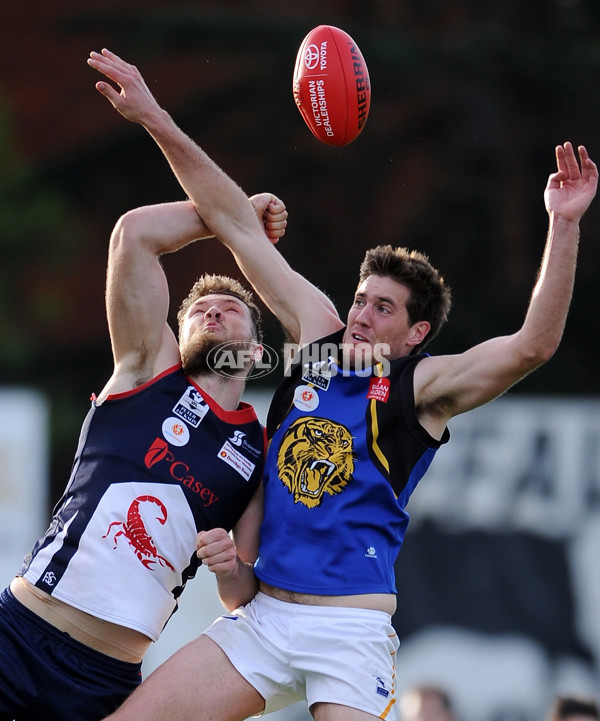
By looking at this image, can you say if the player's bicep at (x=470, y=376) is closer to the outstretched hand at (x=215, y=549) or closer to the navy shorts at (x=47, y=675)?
the outstretched hand at (x=215, y=549)

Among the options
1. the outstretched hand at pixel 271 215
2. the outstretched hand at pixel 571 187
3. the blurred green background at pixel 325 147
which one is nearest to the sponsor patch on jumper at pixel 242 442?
the outstretched hand at pixel 271 215

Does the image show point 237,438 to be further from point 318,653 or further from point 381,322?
point 318,653

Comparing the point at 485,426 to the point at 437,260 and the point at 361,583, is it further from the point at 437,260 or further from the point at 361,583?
the point at 361,583

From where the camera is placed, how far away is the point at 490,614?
29.4 ft

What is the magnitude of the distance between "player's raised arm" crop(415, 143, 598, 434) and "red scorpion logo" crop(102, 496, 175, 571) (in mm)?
1147

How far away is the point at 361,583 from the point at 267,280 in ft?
4.36

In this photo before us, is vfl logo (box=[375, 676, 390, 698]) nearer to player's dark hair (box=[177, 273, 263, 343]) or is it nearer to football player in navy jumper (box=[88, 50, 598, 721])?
football player in navy jumper (box=[88, 50, 598, 721])

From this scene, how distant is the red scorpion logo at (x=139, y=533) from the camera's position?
451 cm

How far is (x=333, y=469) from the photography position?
4559 millimetres

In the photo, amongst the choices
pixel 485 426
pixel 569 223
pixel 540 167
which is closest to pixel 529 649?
pixel 485 426

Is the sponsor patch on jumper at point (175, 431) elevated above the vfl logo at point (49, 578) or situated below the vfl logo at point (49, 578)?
above

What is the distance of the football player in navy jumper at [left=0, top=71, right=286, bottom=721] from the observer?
4.42 meters

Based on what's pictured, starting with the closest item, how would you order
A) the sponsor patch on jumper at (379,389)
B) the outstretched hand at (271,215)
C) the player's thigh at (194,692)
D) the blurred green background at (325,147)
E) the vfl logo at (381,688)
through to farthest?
1. the player's thigh at (194,692)
2. the vfl logo at (381,688)
3. the sponsor patch on jumper at (379,389)
4. the outstretched hand at (271,215)
5. the blurred green background at (325,147)

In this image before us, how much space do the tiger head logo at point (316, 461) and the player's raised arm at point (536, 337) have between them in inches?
14.2
